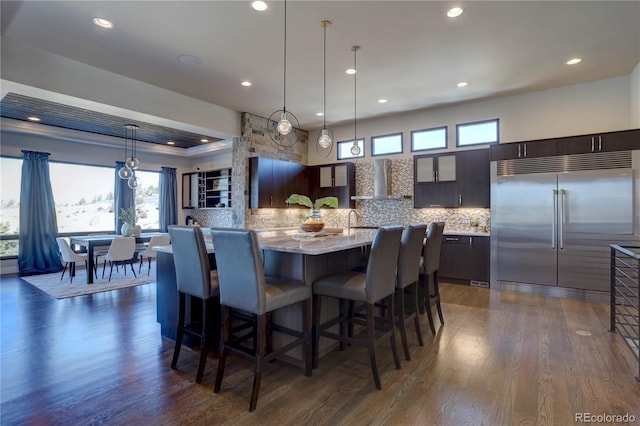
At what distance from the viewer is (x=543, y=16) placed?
124 inches

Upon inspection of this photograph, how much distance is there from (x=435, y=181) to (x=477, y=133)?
114 cm

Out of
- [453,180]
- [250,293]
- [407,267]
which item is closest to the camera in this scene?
[250,293]

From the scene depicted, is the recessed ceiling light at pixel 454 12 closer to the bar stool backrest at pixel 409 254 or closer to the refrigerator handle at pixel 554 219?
the bar stool backrest at pixel 409 254

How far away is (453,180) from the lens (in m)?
5.72

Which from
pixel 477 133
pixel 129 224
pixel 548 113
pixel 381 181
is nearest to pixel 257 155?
pixel 381 181

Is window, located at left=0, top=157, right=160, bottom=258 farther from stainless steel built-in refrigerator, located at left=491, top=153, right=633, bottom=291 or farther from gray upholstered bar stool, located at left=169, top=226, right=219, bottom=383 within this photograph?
stainless steel built-in refrigerator, located at left=491, top=153, right=633, bottom=291

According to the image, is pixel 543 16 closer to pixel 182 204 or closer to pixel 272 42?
pixel 272 42

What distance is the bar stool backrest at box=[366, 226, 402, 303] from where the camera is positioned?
233cm

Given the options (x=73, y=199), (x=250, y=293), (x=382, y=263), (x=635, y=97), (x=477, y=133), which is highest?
(x=635, y=97)

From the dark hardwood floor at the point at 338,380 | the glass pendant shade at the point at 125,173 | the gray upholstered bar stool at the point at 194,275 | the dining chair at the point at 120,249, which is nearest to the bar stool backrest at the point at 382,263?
the dark hardwood floor at the point at 338,380

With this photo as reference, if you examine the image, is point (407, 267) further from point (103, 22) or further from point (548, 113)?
point (548, 113)

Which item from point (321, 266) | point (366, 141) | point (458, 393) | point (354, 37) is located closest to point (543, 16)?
point (354, 37)

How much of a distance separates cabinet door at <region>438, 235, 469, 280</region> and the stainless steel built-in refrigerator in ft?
1.59

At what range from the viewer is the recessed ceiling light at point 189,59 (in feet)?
13.0
